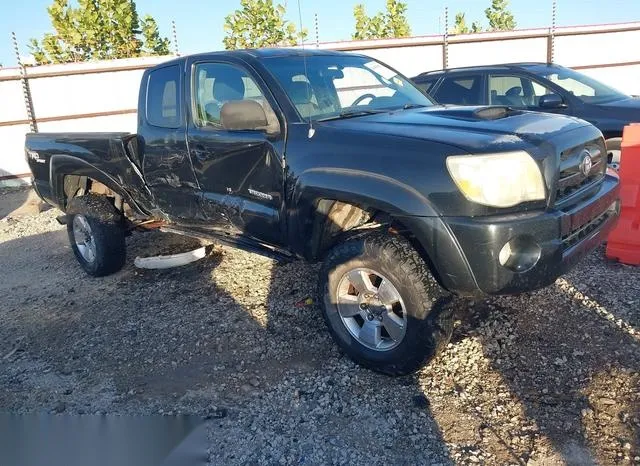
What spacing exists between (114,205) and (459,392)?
3.81m

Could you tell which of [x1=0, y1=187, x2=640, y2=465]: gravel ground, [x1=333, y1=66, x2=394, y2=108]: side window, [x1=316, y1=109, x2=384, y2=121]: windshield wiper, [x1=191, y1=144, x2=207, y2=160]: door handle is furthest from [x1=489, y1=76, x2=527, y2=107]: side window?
[x1=191, y1=144, x2=207, y2=160]: door handle

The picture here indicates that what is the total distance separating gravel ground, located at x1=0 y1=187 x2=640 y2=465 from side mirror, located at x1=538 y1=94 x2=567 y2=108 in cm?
286

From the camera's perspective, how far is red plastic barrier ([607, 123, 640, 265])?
449 cm

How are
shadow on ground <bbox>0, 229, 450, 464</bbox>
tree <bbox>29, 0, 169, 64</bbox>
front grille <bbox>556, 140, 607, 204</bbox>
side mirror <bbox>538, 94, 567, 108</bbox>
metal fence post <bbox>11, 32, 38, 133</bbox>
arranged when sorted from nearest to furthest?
shadow on ground <bbox>0, 229, 450, 464</bbox>, front grille <bbox>556, 140, 607, 204</bbox>, side mirror <bbox>538, 94, 567, 108</bbox>, metal fence post <bbox>11, 32, 38, 133</bbox>, tree <bbox>29, 0, 169, 64</bbox>

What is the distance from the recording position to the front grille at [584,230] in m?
2.88

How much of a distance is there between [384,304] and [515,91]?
5398 mm

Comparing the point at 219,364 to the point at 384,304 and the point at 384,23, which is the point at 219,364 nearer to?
the point at 384,304

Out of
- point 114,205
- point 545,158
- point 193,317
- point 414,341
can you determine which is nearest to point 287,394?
point 414,341

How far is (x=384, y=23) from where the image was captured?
2647 centimetres

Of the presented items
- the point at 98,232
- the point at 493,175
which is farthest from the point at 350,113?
the point at 98,232

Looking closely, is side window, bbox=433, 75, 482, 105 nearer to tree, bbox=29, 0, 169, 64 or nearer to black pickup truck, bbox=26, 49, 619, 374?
black pickup truck, bbox=26, 49, 619, 374

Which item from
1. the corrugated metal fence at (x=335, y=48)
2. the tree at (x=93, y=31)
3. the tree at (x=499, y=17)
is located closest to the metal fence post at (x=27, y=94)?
the corrugated metal fence at (x=335, y=48)

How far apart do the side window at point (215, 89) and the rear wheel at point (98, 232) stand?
1.64 meters

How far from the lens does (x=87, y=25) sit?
19.0m
